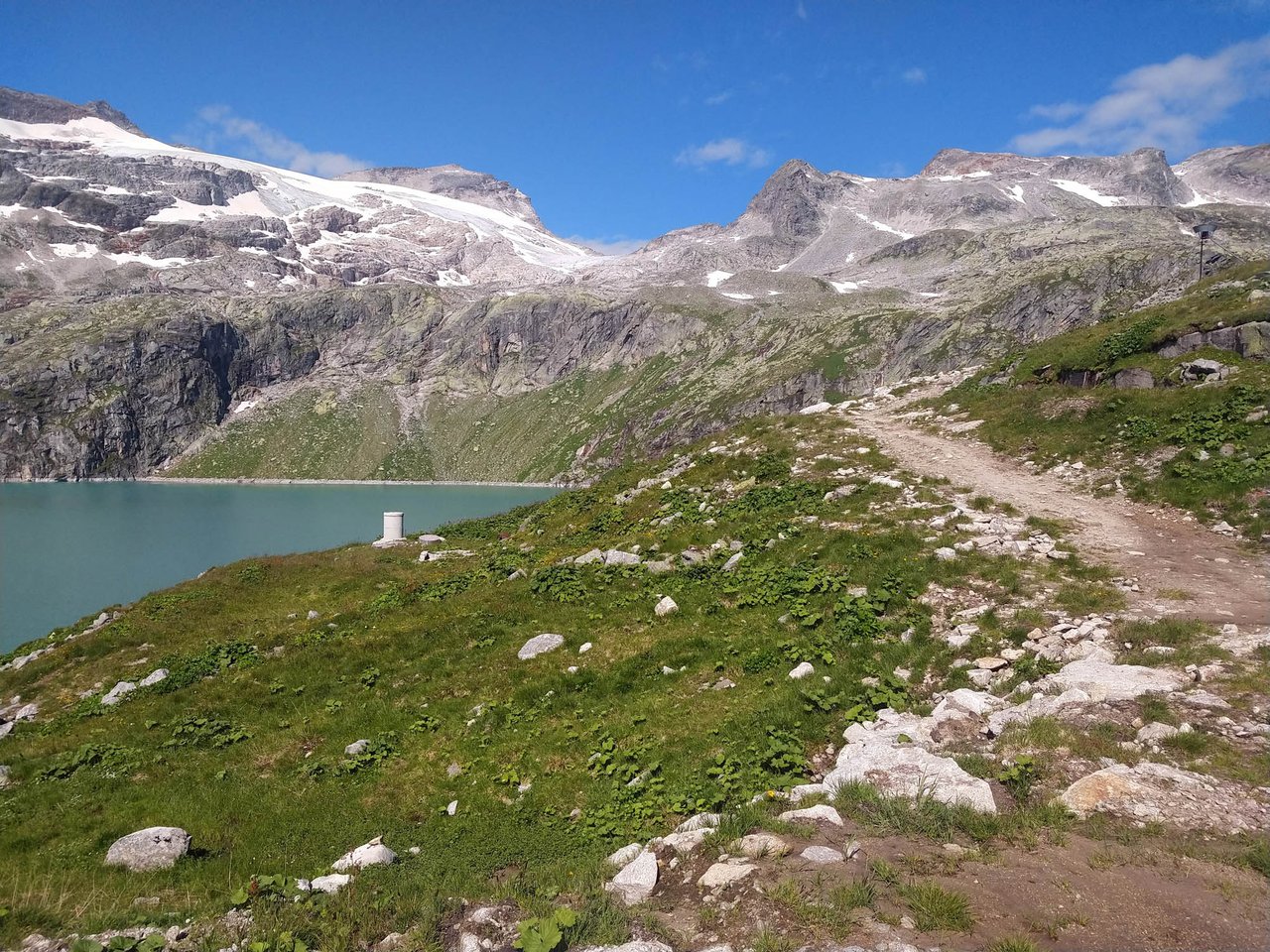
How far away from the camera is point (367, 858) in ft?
32.3

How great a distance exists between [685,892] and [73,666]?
26.9m

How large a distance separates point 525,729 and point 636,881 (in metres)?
6.41

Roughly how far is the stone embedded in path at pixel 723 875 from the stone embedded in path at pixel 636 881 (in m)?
0.68

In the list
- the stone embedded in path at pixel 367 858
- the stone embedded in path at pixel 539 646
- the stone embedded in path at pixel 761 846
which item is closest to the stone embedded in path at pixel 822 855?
the stone embedded in path at pixel 761 846

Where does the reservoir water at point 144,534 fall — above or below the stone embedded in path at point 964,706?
below

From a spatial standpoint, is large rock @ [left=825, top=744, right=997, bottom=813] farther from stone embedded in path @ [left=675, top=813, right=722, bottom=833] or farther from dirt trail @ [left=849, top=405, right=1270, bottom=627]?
dirt trail @ [left=849, top=405, right=1270, bottom=627]

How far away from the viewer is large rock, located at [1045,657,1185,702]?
10.2m

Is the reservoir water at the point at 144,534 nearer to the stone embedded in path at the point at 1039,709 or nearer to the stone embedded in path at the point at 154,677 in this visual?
the stone embedded in path at the point at 154,677

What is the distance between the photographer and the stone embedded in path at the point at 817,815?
334 inches

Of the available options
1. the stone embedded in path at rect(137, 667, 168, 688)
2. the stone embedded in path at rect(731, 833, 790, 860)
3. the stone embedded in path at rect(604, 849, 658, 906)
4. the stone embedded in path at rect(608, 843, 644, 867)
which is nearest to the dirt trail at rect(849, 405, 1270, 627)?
the stone embedded in path at rect(731, 833, 790, 860)

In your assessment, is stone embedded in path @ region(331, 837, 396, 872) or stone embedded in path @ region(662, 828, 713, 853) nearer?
stone embedded in path @ region(662, 828, 713, 853)

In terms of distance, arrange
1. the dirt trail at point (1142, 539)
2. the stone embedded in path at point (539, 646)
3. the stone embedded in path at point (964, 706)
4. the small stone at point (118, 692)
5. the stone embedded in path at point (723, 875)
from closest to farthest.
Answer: the stone embedded in path at point (723, 875), the stone embedded in path at point (964, 706), the dirt trail at point (1142, 539), the stone embedded in path at point (539, 646), the small stone at point (118, 692)

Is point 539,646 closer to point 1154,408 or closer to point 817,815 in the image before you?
point 817,815

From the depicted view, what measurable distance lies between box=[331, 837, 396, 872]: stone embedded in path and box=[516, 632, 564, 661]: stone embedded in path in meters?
7.09
